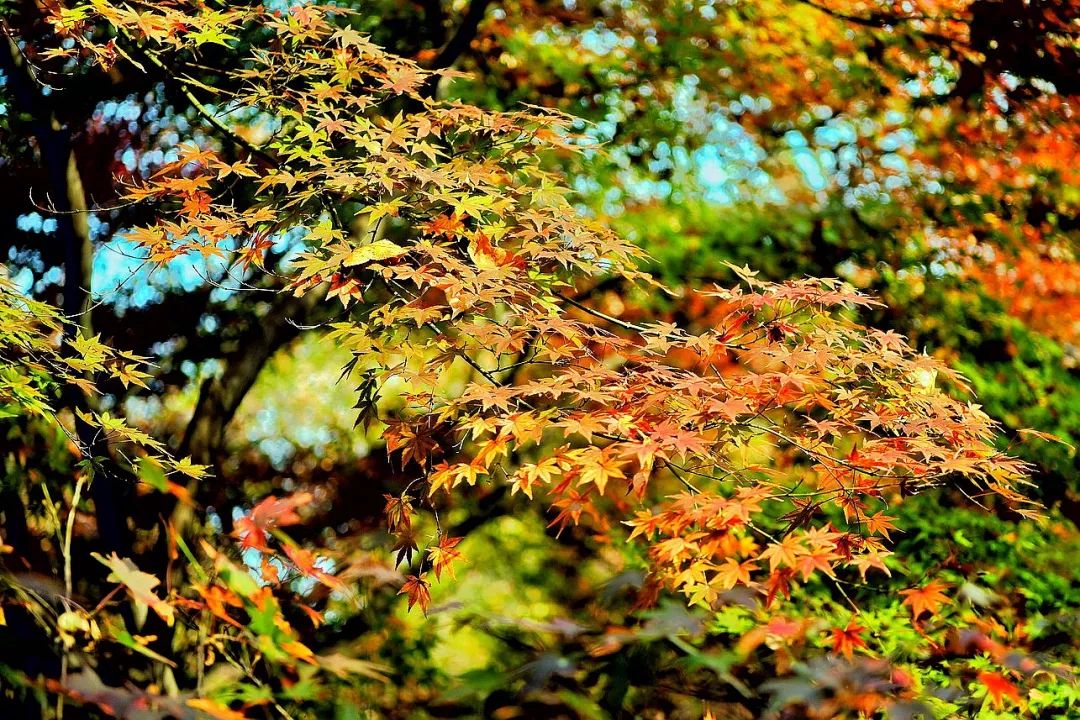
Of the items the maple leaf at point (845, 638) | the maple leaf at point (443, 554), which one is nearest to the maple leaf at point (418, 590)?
the maple leaf at point (443, 554)

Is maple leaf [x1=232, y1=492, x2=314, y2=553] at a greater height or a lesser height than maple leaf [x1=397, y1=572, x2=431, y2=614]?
greater

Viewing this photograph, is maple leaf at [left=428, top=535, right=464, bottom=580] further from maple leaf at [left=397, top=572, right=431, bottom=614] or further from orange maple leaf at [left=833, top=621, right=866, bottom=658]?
orange maple leaf at [left=833, top=621, right=866, bottom=658]

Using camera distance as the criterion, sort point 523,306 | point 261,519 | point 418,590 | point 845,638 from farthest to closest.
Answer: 1. point 523,306
2. point 418,590
3. point 845,638
4. point 261,519

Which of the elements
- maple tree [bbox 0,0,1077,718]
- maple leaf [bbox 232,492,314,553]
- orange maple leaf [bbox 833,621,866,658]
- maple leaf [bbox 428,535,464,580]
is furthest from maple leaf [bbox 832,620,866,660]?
maple leaf [bbox 232,492,314,553]

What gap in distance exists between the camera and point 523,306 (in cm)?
329

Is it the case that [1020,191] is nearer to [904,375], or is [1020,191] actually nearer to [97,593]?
[904,375]

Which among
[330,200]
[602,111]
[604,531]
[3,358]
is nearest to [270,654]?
[330,200]

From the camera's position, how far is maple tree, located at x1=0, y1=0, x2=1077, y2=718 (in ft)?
10.3

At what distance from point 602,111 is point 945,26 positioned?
86.8 inches

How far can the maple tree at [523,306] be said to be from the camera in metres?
3.14

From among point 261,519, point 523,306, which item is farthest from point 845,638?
point 261,519

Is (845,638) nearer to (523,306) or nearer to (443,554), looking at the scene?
(443,554)

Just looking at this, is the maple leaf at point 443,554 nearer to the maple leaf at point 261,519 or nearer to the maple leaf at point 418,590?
the maple leaf at point 418,590

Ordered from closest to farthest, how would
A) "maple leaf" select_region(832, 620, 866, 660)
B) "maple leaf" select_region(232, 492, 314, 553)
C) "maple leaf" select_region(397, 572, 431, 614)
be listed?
"maple leaf" select_region(232, 492, 314, 553)
"maple leaf" select_region(832, 620, 866, 660)
"maple leaf" select_region(397, 572, 431, 614)
